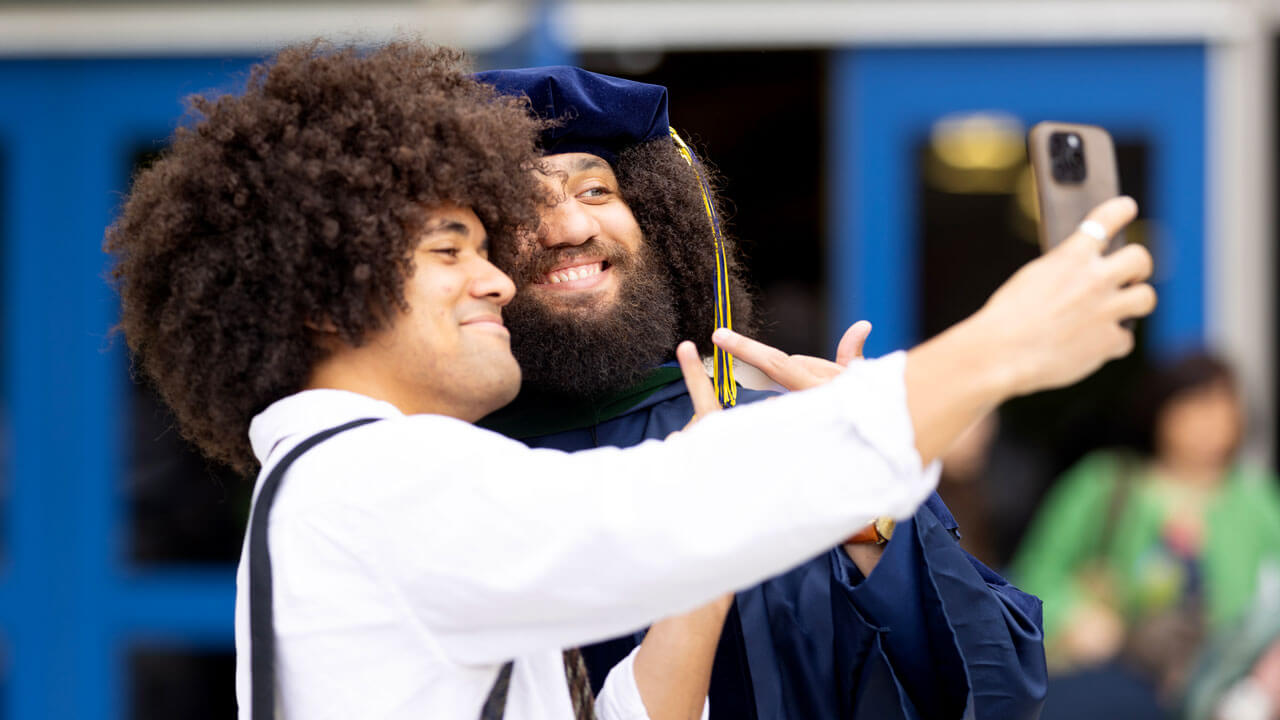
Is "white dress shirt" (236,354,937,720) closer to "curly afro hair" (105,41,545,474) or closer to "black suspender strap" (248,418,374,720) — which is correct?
"black suspender strap" (248,418,374,720)

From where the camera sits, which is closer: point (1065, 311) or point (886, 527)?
point (1065, 311)

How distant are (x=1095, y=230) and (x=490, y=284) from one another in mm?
727

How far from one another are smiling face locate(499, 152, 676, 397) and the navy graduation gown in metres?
0.49

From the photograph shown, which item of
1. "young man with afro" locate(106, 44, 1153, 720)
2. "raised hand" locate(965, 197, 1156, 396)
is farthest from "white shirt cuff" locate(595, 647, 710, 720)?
"raised hand" locate(965, 197, 1156, 396)

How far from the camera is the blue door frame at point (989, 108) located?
4691 mm

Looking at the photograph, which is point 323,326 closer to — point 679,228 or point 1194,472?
point 679,228

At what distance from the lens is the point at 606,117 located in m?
2.30

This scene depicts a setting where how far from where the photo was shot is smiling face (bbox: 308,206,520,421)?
5.09 ft

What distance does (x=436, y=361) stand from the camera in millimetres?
1553

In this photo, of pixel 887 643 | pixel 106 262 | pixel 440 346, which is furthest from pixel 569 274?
pixel 106 262

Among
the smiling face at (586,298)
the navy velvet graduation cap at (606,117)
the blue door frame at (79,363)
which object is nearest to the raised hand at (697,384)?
the navy velvet graduation cap at (606,117)

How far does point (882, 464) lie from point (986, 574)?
87cm

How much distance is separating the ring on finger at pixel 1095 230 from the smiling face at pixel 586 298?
106 centimetres

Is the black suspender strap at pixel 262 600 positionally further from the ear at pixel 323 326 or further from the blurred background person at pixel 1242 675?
the blurred background person at pixel 1242 675
